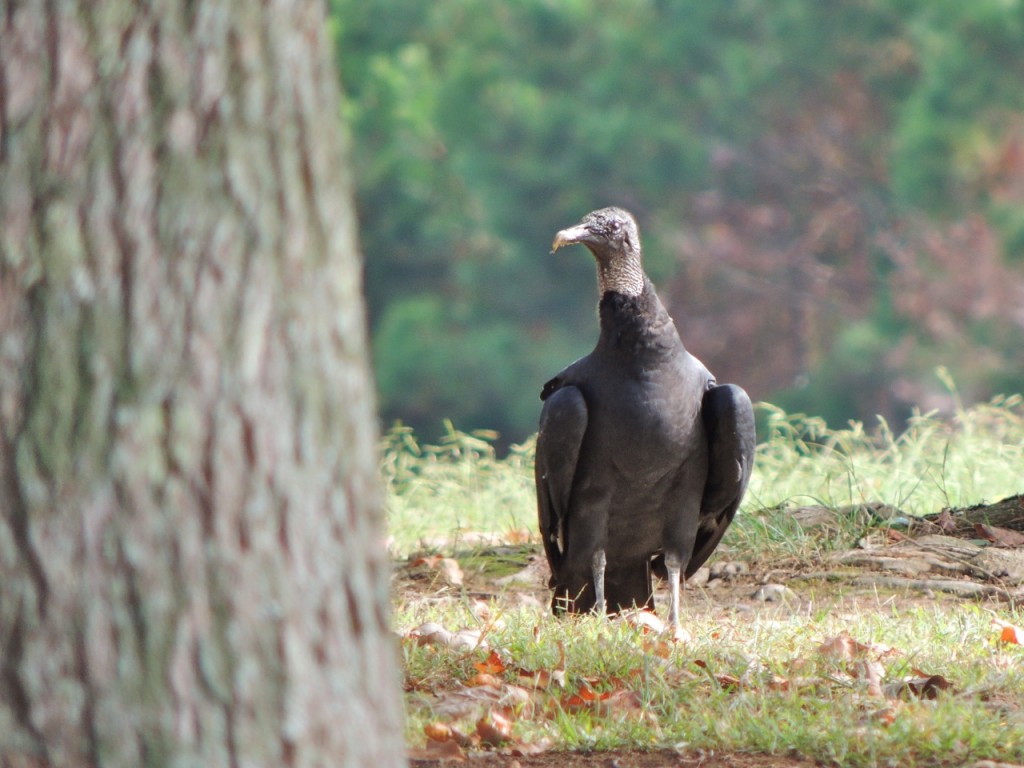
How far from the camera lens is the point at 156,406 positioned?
1.63m

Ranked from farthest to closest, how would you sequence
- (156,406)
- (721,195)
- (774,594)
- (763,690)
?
(721,195), (774,594), (763,690), (156,406)

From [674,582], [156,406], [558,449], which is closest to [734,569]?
[674,582]

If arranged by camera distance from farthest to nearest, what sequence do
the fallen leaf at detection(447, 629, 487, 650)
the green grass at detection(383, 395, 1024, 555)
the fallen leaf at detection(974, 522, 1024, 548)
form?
the green grass at detection(383, 395, 1024, 555), the fallen leaf at detection(974, 522, 1024, 548), the fallen leaf at detection(447, 629, 487, 650)

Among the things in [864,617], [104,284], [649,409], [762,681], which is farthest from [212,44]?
[864,617]

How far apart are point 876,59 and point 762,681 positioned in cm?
1343

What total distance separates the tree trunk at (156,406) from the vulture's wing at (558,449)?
2.27 metres

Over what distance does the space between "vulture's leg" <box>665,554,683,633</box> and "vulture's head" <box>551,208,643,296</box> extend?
807 millimetres

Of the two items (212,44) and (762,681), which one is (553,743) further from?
(212,44)

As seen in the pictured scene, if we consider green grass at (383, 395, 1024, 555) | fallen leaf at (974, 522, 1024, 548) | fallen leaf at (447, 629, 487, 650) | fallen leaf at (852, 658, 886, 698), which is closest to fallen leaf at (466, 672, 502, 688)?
fallen leaf at (447, 629, 487, 650)

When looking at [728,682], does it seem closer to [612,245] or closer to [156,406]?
[156,406]

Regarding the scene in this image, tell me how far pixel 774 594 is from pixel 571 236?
50.0 inches

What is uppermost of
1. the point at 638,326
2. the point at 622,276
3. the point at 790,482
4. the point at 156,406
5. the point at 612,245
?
the point at 612,245

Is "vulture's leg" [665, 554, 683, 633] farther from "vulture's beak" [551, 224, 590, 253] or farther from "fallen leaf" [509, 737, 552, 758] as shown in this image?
"fallen leaf" [509, 737, 552, 758]

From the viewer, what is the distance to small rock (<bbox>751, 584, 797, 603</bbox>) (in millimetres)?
4195
